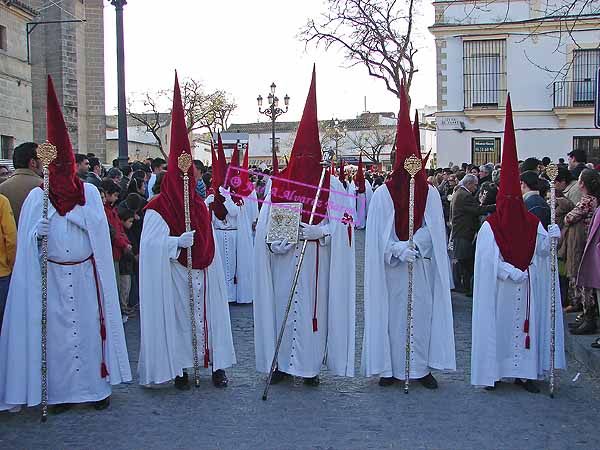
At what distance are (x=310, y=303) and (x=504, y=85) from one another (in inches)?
898

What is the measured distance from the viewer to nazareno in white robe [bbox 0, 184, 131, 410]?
19.4ft

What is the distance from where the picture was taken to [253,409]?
6.12 metres

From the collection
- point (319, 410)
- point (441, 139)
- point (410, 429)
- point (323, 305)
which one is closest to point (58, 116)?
point (323, 305)

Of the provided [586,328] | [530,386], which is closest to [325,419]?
[530,386]

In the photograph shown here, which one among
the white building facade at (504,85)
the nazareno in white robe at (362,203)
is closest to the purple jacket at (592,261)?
the nazareno in white robe at (362,203)

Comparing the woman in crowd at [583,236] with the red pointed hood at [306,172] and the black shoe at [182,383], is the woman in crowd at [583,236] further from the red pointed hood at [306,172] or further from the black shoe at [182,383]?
the black shoe at [182,383]

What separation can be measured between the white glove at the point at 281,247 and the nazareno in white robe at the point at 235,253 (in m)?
4.57

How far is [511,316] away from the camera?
6.66 meters

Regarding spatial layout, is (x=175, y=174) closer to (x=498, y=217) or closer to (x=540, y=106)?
(x=498, y=217)

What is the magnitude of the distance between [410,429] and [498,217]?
2213mm

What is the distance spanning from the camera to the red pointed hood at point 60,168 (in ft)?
19.7

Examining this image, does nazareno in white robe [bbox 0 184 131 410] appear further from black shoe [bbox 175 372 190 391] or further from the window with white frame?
Answer: the window with white frame

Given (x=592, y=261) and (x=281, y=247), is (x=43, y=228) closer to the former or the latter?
(x=281, y=247)

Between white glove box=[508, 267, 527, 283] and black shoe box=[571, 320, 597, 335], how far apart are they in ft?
7.83
